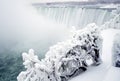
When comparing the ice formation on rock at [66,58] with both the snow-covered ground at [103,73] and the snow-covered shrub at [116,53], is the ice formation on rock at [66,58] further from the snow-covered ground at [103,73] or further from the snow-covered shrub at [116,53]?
the snow-covered ground at [103,73]

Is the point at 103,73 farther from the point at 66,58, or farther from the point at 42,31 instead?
the point at 42,31

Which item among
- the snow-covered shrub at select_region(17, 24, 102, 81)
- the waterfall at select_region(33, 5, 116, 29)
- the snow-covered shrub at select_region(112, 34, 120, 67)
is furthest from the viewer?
the waterfall at select_region(33, 5, 116, 29)

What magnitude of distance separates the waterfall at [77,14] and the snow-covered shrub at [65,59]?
26.3 feet

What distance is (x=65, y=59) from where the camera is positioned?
5574mm

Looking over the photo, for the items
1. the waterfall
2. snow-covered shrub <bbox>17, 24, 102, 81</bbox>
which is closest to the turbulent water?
the waterfall

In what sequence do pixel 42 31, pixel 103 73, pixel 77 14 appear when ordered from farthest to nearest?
pixel 42 31, pixel 77 14, pixel 103 73

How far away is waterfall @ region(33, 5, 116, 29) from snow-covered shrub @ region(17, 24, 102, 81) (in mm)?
8016

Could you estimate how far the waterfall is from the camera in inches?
613

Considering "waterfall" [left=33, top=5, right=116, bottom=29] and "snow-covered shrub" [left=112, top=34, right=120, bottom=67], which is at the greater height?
"waterfall" [left=33, top=5, right=116, bottom=29]

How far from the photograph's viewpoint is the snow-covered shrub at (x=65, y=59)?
527cm

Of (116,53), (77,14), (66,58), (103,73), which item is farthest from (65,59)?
(77,14)

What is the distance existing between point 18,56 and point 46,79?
935cm

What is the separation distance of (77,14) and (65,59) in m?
14.0

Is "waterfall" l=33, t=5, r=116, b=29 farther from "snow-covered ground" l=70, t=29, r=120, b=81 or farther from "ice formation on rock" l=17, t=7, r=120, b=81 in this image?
"ice formation on rock" l=17, t=7, r=120, b=81
